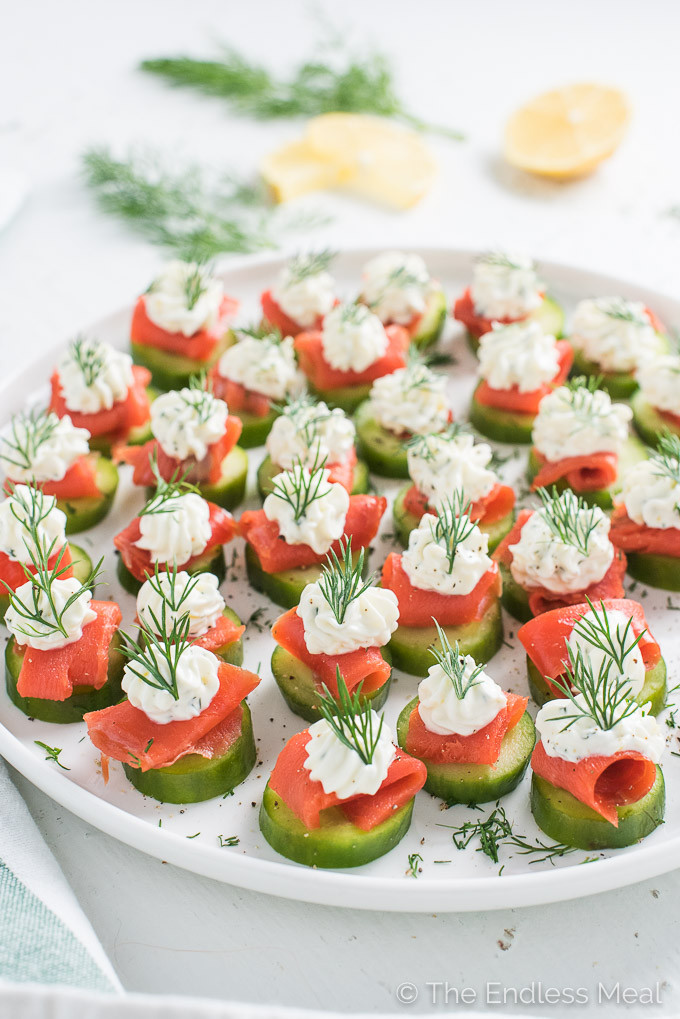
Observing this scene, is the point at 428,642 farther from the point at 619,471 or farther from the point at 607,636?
the point at 619,471

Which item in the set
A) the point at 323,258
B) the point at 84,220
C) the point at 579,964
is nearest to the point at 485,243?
the point at 323,258

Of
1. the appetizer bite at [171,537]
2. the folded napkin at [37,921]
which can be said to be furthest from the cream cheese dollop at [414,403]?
the folded napkin at [37,921]

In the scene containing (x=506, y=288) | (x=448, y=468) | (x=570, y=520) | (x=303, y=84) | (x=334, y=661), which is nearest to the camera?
(x=334, y=661)

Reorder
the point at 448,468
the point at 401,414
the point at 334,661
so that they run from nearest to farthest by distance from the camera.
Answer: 1. the point at 334,661
2. the point at 448,468
3. the point at 401,414

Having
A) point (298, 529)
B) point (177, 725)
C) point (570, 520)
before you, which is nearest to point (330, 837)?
point (177, 725)

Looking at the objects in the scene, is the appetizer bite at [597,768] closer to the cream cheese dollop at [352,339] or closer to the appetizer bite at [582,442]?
the appetizer bite at [582,442]

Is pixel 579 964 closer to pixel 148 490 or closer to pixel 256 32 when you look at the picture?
pixel 148 490
